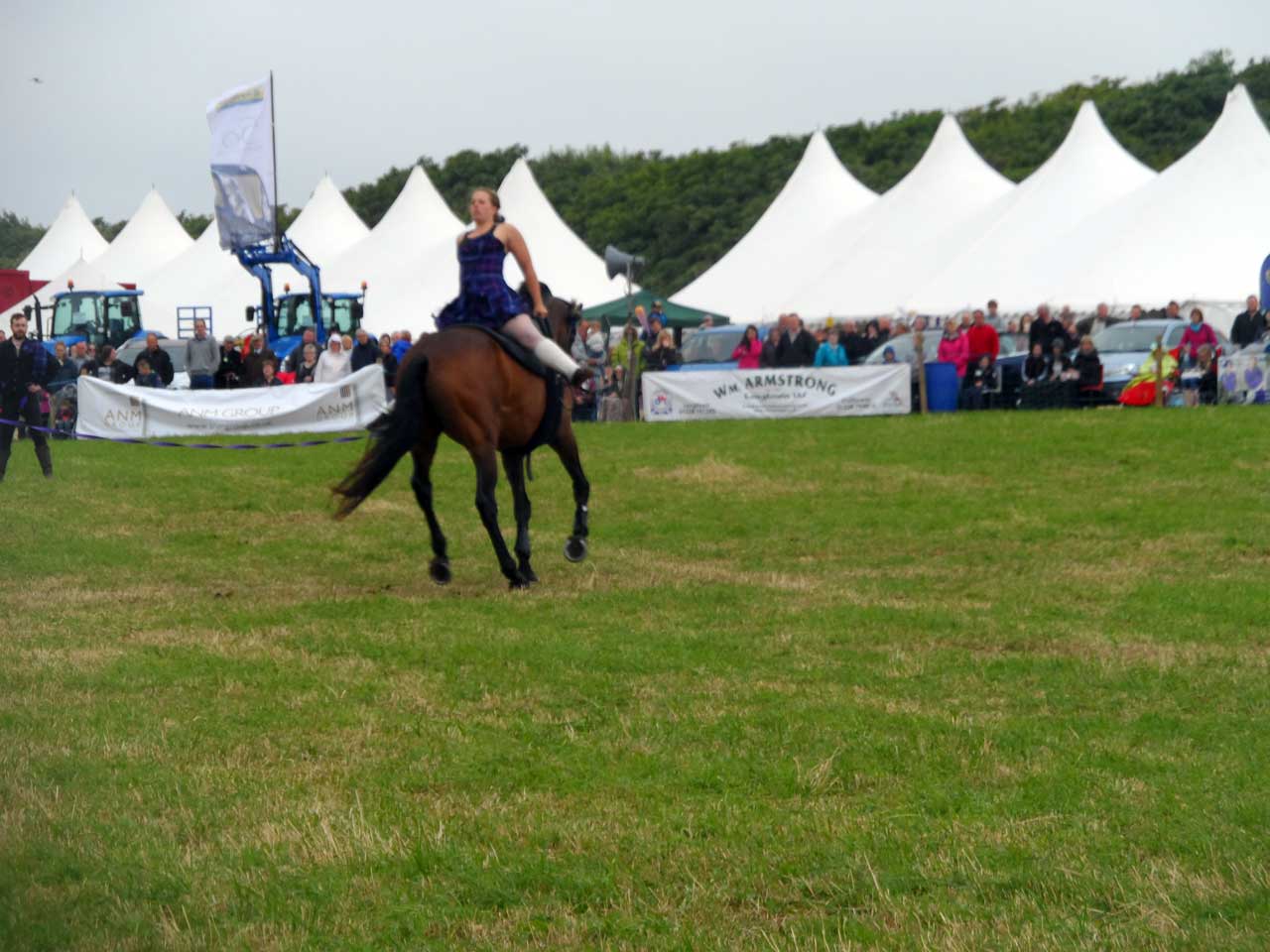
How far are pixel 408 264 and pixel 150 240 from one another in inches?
806

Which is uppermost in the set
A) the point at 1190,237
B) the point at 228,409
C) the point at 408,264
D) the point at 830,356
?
the point at 408,264

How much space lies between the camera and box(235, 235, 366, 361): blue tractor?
1538 inches

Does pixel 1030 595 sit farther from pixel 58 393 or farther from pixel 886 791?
pixel 58 393

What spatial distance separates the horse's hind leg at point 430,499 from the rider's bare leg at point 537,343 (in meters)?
0.86

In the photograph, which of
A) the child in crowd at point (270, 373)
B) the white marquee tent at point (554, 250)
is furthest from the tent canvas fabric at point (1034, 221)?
the child in crowd at point (270, 373)

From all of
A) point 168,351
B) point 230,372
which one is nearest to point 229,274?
point 168,351

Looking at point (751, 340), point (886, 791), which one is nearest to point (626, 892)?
point (886, 791)

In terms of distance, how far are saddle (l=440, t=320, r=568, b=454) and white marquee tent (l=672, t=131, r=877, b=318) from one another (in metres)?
31.9

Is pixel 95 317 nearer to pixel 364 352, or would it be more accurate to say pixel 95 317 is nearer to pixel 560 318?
pixel 364 352

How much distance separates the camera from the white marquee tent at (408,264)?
46875mm

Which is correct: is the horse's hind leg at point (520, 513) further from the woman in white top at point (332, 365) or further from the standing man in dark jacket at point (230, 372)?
the standing man in dark jacket at point (230, 372)

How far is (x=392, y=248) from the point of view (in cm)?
5172

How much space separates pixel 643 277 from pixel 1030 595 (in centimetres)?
7064

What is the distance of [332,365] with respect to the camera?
26.7m
